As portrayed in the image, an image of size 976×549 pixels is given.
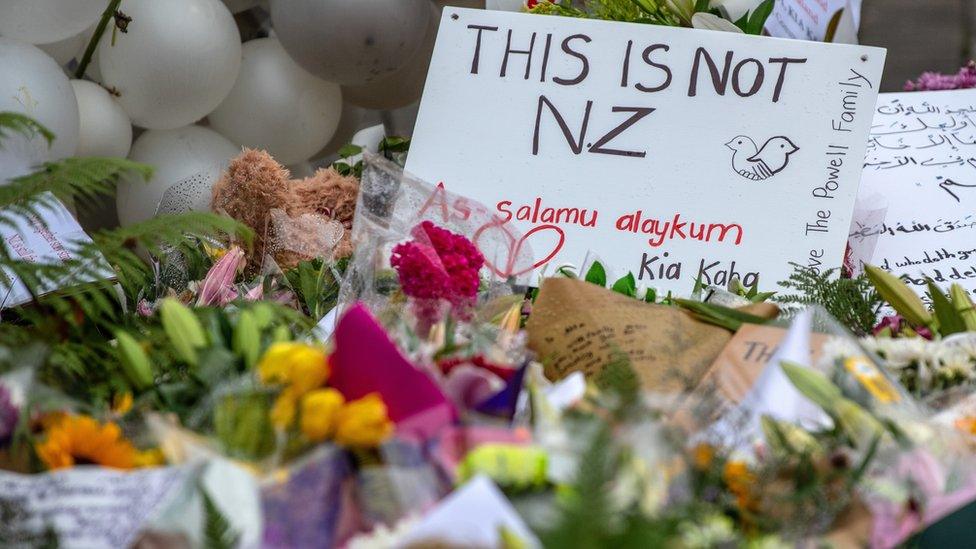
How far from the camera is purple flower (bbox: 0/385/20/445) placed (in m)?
0.85

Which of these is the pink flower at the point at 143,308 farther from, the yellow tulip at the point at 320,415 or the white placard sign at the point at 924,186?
the white placard sign at the point at 924,186

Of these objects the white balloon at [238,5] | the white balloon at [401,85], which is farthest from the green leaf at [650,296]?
the white balloon at [238,5]

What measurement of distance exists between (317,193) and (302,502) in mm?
1205

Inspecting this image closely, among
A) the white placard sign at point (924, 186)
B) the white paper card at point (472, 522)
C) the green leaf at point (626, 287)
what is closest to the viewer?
the white paper card at point (472, 522)

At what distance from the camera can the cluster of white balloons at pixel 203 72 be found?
2.19 metres

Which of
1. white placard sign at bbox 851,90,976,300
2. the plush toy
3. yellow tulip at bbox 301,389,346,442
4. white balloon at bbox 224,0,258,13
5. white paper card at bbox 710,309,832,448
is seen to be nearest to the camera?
yellow tulip at bbox 301,389,346,442

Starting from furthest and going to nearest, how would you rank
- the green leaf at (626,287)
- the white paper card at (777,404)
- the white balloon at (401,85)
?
the white balloon at (401,85) → the green leaf at (626,287) → the white paper card at (777,404)

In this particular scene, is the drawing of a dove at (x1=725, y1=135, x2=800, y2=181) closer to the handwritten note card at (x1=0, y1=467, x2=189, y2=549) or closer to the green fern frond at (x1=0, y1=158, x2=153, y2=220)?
the green fern frond at (x1=0, y1=158, x2=153, y2=220)

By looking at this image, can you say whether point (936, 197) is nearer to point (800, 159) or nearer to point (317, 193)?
point (800, 159)

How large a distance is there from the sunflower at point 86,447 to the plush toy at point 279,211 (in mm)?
909

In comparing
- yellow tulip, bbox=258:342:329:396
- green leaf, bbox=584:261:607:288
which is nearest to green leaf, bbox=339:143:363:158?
green leaf, bbox=584:261:607:288

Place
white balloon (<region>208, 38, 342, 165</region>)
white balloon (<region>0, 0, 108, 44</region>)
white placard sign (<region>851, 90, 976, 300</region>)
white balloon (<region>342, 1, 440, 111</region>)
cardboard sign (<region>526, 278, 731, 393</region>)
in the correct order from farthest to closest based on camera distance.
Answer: white balloon (<region>342, 1, 440, 111</region>)
white balloon (<region>208, 38, 342, 165</region>)
white balloon (<region>0, 0, 108, 44</region>)
white placard sign (<region>851, 90, 976, 300</region>)
cardboard sign (<region>526, 278, 731, 393</region>)

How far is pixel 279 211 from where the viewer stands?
1791 millimetres

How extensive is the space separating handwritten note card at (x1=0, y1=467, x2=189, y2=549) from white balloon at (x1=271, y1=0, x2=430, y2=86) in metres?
1.63
